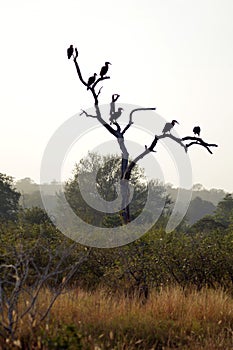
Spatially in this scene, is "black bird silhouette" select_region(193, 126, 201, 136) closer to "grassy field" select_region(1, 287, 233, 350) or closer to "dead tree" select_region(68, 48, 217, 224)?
"dead tree" select_region(68, 48, 217, 224)

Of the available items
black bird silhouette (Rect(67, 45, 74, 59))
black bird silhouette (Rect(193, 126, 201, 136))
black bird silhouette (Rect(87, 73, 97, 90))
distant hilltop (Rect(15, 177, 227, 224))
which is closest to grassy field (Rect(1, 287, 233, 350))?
distant hilltop (Rect(15, 177, 227, 224))

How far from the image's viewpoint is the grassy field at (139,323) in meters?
5.71

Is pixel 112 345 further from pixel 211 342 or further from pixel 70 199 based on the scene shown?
pixel 70 199

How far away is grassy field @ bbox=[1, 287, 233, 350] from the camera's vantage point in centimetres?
571

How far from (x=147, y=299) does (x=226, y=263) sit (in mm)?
2726

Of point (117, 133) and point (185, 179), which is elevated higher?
point (117, 133)

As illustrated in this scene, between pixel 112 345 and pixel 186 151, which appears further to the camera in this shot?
pixel 186 151

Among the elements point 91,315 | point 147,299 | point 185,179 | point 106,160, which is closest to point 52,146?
point 185,179

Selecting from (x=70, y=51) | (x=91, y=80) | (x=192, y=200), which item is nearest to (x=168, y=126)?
(x=91, y=80)

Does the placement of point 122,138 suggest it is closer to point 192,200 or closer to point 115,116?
point 115,116

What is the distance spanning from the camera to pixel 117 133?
11.5m

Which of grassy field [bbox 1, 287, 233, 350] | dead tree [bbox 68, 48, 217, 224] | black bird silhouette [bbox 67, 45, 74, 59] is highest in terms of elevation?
black bird silhouette [bbox 67, 45, 74, 59]

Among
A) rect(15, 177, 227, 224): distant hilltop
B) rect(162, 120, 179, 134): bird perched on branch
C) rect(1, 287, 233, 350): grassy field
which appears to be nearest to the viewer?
rect(1, 287, 233, 350): grassy field

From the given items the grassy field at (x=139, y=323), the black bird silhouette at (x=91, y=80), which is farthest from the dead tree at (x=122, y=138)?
the grassy field at (x=139, y=323)
